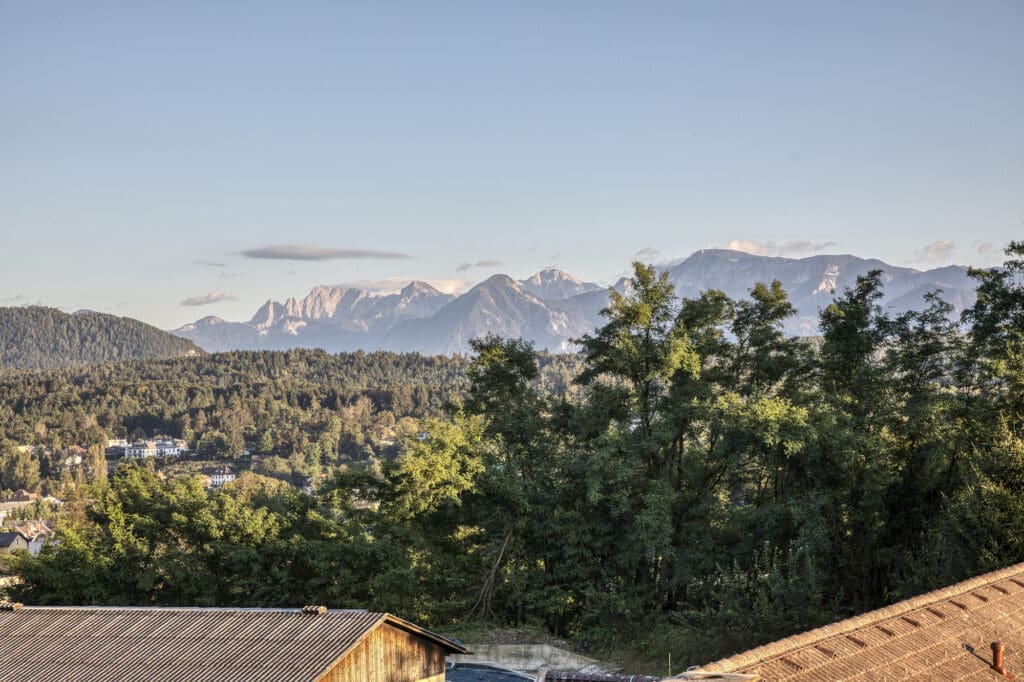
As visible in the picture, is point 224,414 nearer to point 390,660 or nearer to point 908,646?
point 390,660

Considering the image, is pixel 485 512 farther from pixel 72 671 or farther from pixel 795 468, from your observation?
pixel 72 671

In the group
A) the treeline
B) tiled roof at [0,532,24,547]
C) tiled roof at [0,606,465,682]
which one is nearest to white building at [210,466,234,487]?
the treeline

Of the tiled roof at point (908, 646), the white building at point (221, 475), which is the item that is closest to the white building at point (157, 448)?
the white building at point (221, 475)

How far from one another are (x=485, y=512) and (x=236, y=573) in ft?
21.4

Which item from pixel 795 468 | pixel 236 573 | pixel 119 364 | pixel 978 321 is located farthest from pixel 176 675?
pixel 119 364

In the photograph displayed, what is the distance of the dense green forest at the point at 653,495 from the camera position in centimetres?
1758

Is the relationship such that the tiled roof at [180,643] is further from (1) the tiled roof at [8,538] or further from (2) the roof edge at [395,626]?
(1) the tiled roof at [8,538]

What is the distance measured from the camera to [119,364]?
630ft

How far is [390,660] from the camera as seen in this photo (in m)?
12.6

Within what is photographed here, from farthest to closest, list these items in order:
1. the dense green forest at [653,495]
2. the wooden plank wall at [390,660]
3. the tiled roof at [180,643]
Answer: the dense green forest at [653,495] → the wooden plank wall at [390,660] → the tiled roof at [180,643]

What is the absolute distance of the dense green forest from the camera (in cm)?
1758

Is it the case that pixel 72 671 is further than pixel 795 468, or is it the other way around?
pixel 795 468

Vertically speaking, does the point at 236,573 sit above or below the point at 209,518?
below

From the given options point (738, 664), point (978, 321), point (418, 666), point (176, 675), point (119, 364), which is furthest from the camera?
point (119, 364)
